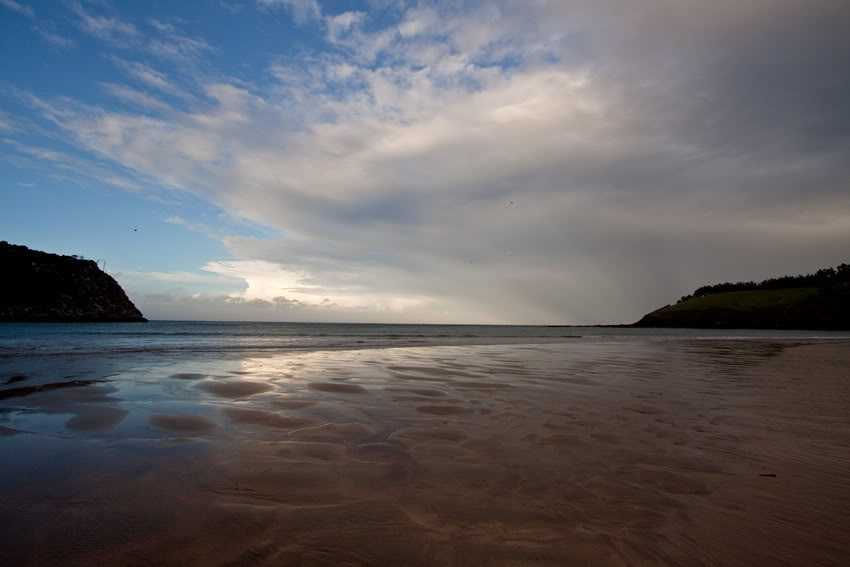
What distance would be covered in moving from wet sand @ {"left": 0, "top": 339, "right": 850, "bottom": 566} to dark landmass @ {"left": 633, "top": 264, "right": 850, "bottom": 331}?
109m

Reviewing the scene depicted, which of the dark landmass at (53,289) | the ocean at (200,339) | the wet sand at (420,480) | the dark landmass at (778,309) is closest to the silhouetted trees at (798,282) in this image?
the dark landmass at (778,309)

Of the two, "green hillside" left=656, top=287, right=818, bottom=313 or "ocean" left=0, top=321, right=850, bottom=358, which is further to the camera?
"green hillside" left=656, top=287, right=818, bottom=313

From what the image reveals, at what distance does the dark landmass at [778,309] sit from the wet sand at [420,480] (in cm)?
10943

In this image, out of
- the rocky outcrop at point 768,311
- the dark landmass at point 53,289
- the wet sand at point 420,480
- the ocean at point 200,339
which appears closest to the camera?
the wet sand at point 420,480

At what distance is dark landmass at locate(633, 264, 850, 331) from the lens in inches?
→ 3280

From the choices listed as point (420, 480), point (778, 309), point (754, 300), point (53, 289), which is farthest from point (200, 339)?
point (754, 300)

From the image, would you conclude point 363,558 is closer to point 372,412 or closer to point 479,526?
point 479,526

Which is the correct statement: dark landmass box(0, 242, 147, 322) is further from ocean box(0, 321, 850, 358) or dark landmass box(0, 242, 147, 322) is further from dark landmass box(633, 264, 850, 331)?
dark landmass box(633, 264, 850, 331)

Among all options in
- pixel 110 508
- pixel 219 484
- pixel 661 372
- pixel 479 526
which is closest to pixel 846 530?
pixel 479 526

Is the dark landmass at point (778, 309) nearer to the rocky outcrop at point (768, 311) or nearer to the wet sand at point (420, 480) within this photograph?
the rocky outcrop at point (768, 311)

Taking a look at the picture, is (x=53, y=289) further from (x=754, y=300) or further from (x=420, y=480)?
(x=754, y=300)

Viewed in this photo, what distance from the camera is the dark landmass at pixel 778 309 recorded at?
8331 centimetres

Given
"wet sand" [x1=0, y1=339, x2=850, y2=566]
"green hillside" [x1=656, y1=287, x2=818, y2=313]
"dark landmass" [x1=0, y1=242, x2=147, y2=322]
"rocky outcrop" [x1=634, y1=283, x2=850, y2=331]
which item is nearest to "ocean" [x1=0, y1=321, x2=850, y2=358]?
"wet sand" [x1=0, y1=339, x2=850, y2=566]

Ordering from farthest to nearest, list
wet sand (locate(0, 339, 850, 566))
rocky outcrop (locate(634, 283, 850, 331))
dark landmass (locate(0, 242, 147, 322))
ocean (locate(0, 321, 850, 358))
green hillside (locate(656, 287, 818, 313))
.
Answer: green hillside (locate(656, 287, 818, 313)) → rocky outcrop (locate(634, 283, 850, 331)) → dark landmass (locate(0, 242, 147, 322)) → ocean (locate(0, 321, 850, 358)) → wet sand (locate(0, 339, 850, 566))
